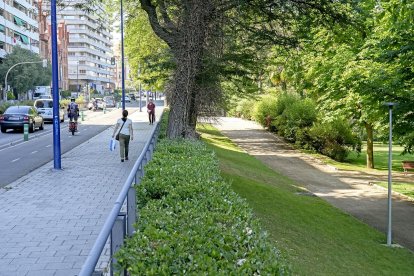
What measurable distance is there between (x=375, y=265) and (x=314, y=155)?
24.3 m

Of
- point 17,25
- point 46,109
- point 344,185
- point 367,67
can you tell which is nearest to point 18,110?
point 46,109

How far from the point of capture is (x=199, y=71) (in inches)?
627

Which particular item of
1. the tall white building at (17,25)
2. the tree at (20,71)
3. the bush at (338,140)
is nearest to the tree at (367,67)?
the bush at (338,140)

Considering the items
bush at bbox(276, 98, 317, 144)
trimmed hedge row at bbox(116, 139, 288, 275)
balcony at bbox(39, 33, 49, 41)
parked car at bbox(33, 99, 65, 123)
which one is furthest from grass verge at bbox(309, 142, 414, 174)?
balcony at bbox(39, 33, 49, 41)

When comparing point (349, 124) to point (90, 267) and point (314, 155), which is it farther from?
point (90, 267)

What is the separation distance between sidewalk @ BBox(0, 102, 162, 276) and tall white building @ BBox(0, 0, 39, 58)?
55270 millimetres

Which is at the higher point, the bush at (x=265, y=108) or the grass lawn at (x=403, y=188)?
the bush at (x=265, y=108)

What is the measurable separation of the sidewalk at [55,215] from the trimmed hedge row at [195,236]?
0.47 metres

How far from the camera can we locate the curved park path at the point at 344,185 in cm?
1740

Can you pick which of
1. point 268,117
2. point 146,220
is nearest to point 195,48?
point 146,220

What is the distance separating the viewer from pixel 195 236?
12.6 feet

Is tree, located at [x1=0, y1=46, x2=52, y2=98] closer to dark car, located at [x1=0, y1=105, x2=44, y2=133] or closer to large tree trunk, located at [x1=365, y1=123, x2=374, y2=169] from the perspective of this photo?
dark car, located at [x1=0, y1=105, x2=44, y2=133]

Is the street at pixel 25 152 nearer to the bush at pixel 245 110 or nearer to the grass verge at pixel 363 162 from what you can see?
the grass verge at pixel 363 162

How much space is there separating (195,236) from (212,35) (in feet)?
40.9
